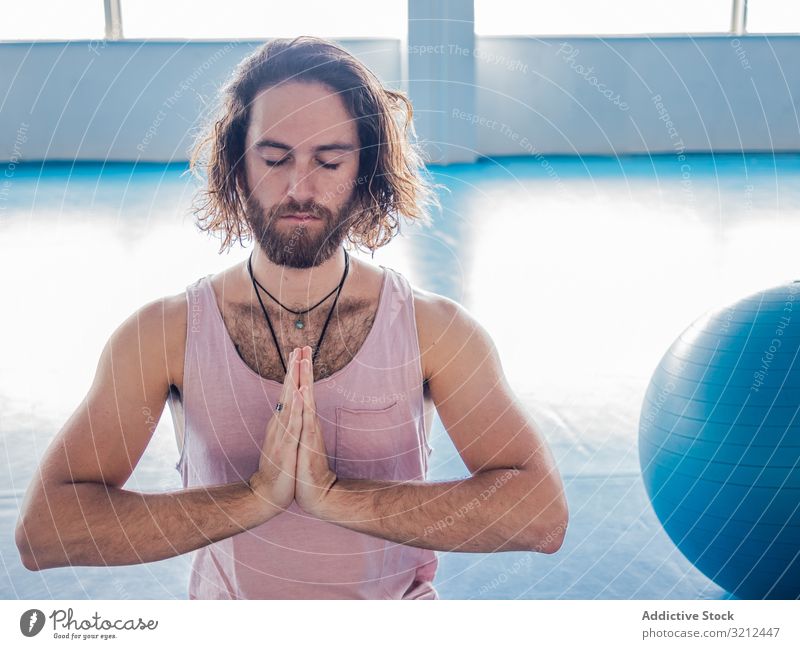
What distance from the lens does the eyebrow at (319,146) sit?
1122 mm

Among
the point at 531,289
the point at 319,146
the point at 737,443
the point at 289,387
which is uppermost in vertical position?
the point at 319,146

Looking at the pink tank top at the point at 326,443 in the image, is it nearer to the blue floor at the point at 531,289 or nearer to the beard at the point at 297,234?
the beard at the point at 297,234

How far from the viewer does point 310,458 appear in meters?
1.05

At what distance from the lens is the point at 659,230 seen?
191 inches

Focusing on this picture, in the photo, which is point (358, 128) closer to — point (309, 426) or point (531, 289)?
point (309, 426)

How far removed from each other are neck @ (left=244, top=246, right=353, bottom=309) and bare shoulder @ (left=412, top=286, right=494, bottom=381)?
0.11 meters

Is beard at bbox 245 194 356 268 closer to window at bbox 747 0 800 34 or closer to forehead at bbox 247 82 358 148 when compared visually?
forehead at bbox 247 82 358 148

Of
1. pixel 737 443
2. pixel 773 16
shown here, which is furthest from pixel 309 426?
pixel 773 16

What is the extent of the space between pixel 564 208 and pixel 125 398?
4690mm

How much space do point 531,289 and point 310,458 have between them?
2736 millimetres

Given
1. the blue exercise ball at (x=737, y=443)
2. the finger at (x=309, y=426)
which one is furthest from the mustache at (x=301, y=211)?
the blue exercise ball at (x=737, y=443)

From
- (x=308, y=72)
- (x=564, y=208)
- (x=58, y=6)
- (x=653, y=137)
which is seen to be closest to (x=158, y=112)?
(x=58, y=6)

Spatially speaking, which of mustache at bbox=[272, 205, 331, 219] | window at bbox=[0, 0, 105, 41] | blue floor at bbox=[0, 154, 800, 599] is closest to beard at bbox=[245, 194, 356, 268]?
mustache at bbox=[272, 205, 331, 219]
